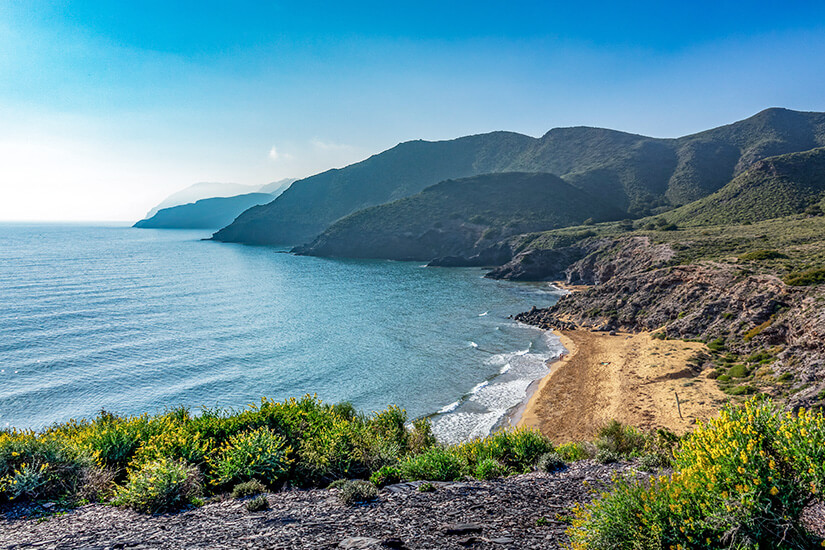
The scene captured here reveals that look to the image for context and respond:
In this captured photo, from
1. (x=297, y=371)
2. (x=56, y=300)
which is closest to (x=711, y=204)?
(x=297, y=371)

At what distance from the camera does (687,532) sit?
655cm

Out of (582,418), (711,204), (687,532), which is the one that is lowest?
(582,418)

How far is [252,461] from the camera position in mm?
12742

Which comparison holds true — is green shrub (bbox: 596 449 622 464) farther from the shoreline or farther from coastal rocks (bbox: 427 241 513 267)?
coastal rocks (bbox: 427 241 513 267)

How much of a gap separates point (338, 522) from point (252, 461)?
441 cm

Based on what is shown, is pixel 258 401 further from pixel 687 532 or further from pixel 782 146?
pixel 782 146

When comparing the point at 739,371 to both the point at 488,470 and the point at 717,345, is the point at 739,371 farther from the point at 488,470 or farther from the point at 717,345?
the point at 488,470

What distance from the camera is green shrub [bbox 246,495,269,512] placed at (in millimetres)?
10451

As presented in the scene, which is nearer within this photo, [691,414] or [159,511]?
[159,511]

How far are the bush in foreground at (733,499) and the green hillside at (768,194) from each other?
320ft

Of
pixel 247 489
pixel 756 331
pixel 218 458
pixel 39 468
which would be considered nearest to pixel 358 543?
pixel 247 489

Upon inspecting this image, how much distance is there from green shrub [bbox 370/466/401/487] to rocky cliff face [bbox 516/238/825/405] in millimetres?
23191

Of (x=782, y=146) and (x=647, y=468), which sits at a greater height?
(x=782, y=146)

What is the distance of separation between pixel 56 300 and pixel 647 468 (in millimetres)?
77600
